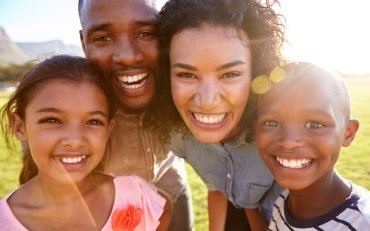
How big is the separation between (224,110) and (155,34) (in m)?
0.84

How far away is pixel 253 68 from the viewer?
8.68ft

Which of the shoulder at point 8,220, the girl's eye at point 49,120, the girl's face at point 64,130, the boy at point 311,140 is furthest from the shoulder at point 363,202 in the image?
the shoulder at point 8,220

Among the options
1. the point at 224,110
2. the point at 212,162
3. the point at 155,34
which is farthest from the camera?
the point at 212,162

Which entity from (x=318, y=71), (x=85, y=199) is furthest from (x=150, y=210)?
(x=318, y=71)

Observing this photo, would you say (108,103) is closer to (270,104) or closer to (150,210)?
(150,210)

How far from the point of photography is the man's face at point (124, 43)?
2791 mm

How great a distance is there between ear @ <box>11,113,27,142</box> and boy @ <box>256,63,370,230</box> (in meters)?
1.42

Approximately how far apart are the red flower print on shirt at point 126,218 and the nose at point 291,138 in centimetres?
101

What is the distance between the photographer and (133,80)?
9.46 ft

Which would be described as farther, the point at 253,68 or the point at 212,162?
the point at 212,162

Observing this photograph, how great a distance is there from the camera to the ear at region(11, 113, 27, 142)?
→ 2430mm

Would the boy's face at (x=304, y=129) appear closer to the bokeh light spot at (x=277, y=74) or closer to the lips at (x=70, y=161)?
the bokeh light spot at (x=277, y=74)

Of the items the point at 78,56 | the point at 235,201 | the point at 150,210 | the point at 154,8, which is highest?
the point at 154,8

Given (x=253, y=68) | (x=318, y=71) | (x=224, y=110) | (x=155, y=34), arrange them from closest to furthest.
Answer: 1. (x=318, y=71)
2. (x=224, y=110)
3. (x=253, y=68)
4. (x=155, y=34)
